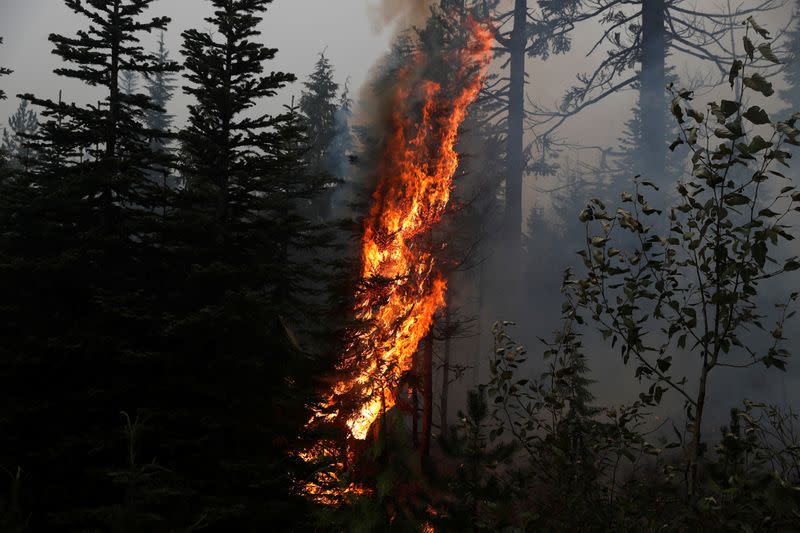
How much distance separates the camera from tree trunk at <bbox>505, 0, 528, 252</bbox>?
30.3 meters

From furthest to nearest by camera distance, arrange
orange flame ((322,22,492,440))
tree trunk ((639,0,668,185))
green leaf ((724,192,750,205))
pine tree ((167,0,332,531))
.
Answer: tree trunk ((639,0,668,185)), orange flame ((322,22,492,440)), pine tree ((167,0,332,531)), green leaf ((724,192,750,205))

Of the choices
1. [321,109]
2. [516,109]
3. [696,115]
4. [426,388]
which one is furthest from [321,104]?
[696,115]

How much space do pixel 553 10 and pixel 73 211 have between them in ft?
84.4

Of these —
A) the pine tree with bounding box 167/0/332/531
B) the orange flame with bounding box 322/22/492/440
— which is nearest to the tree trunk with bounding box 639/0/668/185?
the orange flame with bounding box 322/22/492/440

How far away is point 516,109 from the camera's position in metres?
30.6

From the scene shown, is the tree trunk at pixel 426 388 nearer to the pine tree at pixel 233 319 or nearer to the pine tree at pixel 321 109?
the pine tree at pixel 233 319

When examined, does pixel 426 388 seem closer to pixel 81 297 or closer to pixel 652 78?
pixel 81 297

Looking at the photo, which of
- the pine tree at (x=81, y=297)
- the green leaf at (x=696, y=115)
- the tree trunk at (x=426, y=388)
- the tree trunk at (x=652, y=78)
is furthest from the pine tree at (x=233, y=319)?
the tree trunk at (x=652, y=78)

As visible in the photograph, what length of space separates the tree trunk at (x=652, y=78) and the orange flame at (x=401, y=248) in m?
13.4

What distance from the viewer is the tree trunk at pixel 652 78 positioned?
25750mm

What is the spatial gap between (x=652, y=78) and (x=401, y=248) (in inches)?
694

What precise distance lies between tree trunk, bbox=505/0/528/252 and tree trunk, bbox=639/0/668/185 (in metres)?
6.30

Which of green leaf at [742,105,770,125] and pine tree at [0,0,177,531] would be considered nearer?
green leaf at [742,105,770,125]

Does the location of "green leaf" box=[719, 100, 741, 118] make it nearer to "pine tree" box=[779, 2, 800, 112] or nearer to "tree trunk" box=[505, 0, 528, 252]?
"tree trunk" box=[505, 0, 528, 252]
